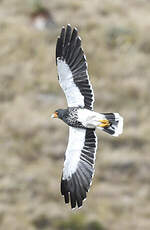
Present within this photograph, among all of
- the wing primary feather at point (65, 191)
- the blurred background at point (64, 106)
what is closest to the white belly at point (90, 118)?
the wing primary feather at point (65, 191)

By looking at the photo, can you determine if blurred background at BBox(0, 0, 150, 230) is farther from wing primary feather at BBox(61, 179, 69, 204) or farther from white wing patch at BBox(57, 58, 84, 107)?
white wing patch at BBox(57, 58, 84, 107)

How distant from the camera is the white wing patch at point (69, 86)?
9.50 m

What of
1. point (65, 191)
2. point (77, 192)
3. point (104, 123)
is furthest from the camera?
point (65, 191)

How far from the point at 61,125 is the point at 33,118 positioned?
2.94ft

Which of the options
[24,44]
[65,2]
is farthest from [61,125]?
[65,2]

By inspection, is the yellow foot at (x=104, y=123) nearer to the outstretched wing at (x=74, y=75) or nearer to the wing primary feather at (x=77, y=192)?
the outstretched wing at (x=74, y=75)

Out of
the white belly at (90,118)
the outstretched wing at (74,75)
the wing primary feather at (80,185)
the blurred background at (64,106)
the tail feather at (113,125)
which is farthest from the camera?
the blurred background at (64,106)

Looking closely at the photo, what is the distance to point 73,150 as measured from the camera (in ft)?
31.3

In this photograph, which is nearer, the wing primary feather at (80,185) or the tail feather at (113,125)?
the tail feather at (113,125)

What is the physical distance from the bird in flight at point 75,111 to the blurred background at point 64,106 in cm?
779

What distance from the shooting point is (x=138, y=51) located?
83.1 feet

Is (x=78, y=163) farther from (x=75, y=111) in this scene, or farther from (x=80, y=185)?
(x=75, y=111)

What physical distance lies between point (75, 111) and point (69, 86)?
0.42 meters

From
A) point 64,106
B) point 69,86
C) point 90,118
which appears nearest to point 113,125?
point 90,118
